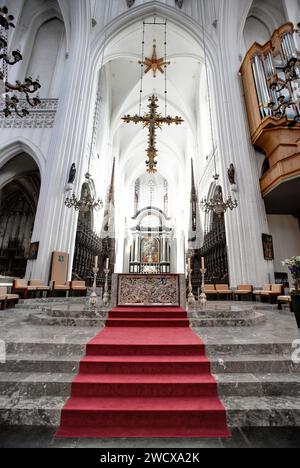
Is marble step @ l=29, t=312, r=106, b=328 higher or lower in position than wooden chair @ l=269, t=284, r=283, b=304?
lower

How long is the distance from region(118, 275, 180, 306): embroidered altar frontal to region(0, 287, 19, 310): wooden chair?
2.80 meters

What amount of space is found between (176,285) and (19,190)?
A: 1311 cm

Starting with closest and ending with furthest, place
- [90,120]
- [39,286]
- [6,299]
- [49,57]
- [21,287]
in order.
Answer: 1. [6,299]
2. [21,287]
3. [39,286]
4. [90,120]
5. [49,57]

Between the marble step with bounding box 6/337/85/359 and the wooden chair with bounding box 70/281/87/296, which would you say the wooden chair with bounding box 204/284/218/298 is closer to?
the wooden chair with bounding box 70/281/87/296

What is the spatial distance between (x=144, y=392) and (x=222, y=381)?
65cm

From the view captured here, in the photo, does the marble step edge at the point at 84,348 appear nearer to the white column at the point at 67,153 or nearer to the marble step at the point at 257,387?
the marble step at the point at 257,387

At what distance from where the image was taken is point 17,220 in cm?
1307

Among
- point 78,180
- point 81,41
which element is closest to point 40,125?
point 78,180

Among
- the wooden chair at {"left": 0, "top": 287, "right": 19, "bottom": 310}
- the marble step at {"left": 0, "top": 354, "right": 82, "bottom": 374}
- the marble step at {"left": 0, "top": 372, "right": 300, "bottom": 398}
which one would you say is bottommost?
the marble step at {"left": 0, "top": 372, "right": 300, "bottom": 398}

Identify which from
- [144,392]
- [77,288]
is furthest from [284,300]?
[77,288]

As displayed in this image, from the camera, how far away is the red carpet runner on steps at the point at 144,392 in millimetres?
1448

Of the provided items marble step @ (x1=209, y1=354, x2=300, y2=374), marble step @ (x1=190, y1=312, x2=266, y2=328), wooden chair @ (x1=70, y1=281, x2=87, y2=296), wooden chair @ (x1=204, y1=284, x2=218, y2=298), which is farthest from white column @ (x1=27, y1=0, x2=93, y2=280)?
marble step @ (x1=209, y1=354, x2=300, y2=374)

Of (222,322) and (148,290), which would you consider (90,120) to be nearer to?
(148,290)

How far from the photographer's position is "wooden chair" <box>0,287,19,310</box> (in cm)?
478
